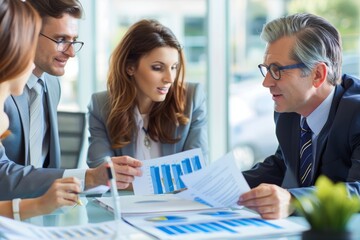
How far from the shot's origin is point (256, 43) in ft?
19.2

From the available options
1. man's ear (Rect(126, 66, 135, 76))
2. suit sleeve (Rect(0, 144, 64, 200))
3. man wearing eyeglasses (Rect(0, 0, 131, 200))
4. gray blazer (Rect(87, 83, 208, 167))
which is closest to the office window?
gray blazer (Rect(87, 83, 208, 167))

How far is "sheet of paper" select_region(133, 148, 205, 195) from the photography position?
2.57 metres

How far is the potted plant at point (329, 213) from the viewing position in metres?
1.33

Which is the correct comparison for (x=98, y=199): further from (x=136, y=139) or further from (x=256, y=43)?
(x=256, y=43)

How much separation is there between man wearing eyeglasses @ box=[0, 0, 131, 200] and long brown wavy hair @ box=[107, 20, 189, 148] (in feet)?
1.12

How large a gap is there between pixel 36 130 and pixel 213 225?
1.31 m

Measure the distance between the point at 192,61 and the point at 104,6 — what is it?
3.31 feet

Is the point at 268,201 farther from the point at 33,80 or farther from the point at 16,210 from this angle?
the point at 33,80

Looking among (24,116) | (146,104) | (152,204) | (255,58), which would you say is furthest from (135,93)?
(255,58)

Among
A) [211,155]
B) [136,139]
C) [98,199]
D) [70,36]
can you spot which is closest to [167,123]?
[136,139]

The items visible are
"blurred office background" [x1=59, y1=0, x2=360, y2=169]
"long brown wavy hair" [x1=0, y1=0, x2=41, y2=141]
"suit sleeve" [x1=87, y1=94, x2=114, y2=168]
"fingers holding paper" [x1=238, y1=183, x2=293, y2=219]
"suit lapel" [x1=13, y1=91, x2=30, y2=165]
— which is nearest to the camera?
"long brown wavy hair" [x1=0, y1=0, x2=41, y2=141]

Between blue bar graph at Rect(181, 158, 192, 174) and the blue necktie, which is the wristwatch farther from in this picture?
the blue necktie

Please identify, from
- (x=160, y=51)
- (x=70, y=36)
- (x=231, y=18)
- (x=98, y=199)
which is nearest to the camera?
(x=98, y=199)

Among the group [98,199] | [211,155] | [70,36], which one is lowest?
[211,155]
